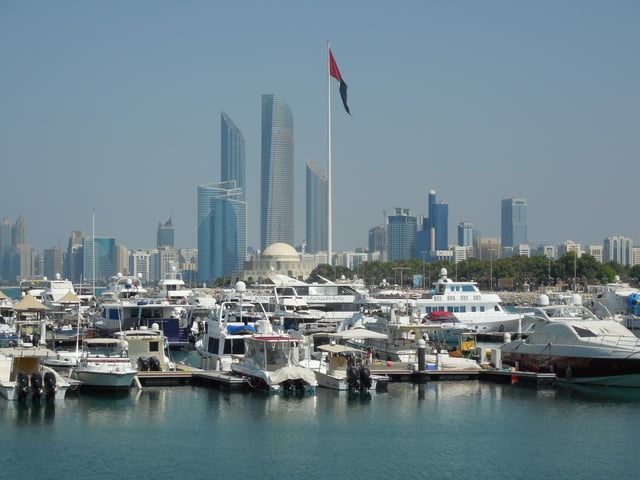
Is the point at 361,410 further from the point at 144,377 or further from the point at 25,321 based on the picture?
the point at 25,321

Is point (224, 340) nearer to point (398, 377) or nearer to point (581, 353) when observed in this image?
point (398, 377)

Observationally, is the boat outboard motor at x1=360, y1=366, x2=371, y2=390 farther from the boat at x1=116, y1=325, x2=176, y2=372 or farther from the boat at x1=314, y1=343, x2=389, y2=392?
the boat at x1=116, y1=325, x2=176, y2=372

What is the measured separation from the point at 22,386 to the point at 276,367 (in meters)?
10.1

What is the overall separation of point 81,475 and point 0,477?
88.8 inches

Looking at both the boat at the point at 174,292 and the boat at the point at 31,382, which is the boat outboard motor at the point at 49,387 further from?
the boat at the point at 174,292

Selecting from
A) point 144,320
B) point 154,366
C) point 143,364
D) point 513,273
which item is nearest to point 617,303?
point 144,320

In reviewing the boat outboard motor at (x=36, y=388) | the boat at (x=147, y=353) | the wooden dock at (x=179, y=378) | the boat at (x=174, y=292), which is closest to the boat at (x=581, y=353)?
the wooden dock at (x=179, y=378)

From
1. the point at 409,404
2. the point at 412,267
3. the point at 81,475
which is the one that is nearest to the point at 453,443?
the point at 409,404

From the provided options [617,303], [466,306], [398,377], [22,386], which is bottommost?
[398,377]

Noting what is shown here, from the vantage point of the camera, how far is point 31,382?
130ft

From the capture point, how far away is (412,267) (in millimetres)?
175000

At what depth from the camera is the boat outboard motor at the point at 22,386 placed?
3909cm

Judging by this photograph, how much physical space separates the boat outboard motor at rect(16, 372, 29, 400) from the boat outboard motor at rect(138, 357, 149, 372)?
7278mm

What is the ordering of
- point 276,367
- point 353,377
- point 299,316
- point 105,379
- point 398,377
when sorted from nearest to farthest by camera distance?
point 105,379 < point 353,377 < point 276,367 < point 398,377 < point 299,316
